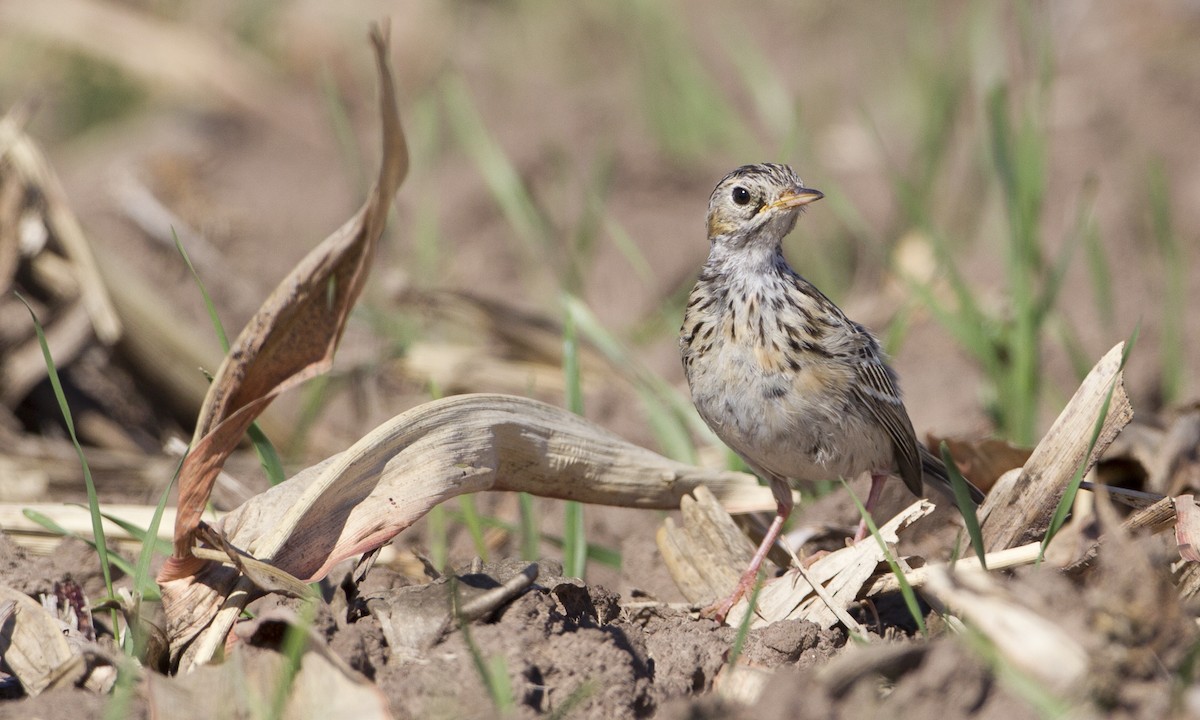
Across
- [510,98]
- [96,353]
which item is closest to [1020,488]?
[96,353]

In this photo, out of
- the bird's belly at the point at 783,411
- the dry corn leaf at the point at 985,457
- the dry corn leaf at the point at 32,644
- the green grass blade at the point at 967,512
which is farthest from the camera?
the dry corn leaf at the point at 985,457

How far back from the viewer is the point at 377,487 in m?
3.22

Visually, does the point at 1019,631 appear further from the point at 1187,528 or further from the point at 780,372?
the point at 780,372

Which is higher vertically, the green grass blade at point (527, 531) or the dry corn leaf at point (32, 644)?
the dry corn leaf at point (32, 644)

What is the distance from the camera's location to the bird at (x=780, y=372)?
151 inches

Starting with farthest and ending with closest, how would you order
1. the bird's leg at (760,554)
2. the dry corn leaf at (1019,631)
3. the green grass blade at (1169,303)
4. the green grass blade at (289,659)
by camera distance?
1. the green grass blade at (1169,303)
2. the bird's leg at (760,554)
3. the green grass blade at (289,659)
4. the dry corn leaf at (1019,631)

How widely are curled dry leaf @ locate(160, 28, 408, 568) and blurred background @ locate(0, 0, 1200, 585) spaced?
3.09 feet

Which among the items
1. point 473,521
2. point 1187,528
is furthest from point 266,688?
point 1187,528

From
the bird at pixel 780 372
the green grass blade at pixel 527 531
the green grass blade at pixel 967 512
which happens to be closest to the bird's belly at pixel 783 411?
the bird at pixel 780 372

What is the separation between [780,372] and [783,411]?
125mm

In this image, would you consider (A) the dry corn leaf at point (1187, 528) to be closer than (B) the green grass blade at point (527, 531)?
Yes

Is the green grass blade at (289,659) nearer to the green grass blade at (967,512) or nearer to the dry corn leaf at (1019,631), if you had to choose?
the dry corn leaf at (1019,631)

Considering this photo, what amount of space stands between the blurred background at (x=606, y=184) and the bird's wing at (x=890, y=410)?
775mm

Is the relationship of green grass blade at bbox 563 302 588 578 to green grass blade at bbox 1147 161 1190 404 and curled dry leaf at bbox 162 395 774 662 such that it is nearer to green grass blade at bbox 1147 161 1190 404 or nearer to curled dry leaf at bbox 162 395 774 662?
curled dry leaf at bbox 162 395 774 662
